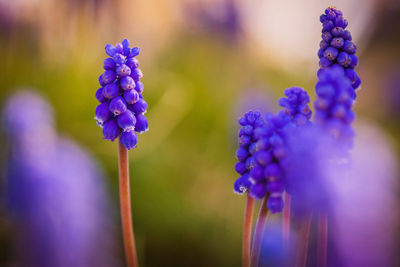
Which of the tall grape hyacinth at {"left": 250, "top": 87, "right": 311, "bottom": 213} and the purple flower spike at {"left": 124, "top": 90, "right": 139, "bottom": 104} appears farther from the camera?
the purple flower spike at {"left": 124, "top": 90, "right": 139, "bottom": 104}

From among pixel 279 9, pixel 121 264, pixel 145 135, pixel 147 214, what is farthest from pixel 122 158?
pixel 279 9

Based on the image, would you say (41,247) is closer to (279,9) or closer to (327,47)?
(327,47)

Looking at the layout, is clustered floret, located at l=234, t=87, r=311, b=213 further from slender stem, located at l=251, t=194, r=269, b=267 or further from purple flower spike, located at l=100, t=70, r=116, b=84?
purple flower spike, located at l=100, t=70, r=116, b=84

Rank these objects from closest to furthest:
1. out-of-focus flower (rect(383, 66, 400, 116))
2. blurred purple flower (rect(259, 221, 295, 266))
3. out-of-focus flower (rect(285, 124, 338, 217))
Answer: out-of-focus flower (rect(285, 124, 338, 217)) → blurred purple flower (rect(259, 221, 295, 266)) → out-of-focus flower (rect(383, 66, 400, 116))

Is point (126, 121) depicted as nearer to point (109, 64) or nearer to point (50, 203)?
point (109, 64)

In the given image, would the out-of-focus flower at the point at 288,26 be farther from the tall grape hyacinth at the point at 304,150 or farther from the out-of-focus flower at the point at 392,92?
the tall grape hyacinth at the point at 304,150

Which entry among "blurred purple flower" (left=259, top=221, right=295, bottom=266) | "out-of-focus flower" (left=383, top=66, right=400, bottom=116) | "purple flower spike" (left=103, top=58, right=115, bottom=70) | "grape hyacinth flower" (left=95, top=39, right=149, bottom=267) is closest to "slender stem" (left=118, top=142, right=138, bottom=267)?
"grape hyacinth flower" (left=95, top=39, right=149, bottom=267)
